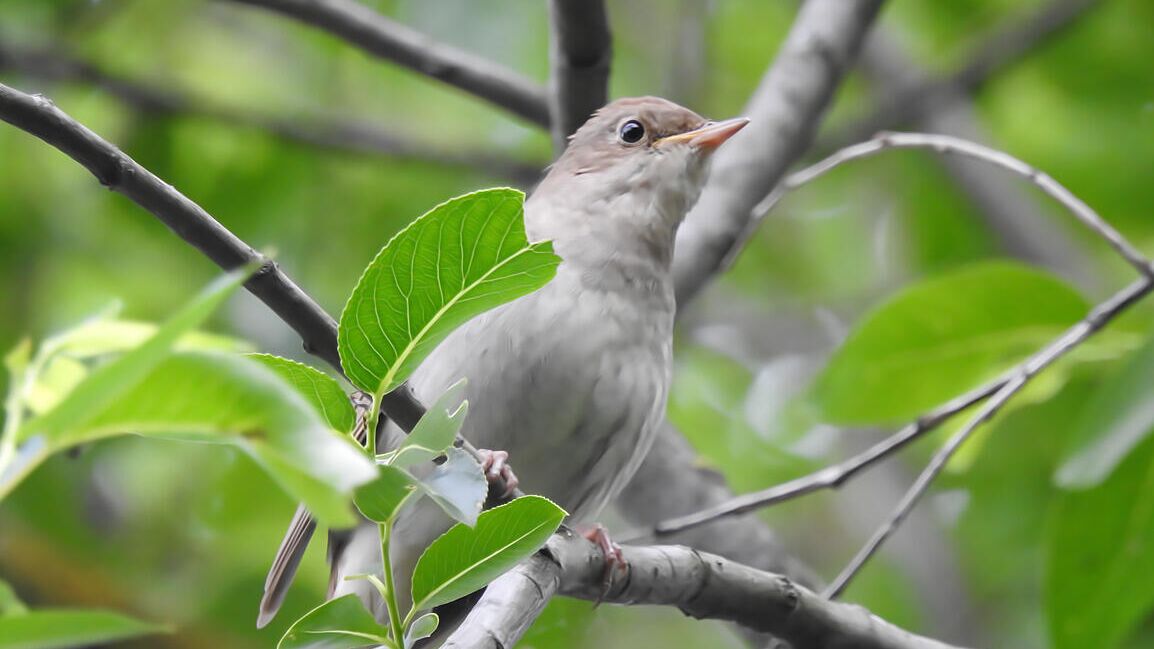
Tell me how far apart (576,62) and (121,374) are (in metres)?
3.30

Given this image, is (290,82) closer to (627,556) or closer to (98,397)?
(627,556)

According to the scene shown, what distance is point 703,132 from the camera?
4422 millimetres

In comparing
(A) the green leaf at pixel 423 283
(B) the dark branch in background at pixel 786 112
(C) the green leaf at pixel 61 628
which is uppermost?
(B) the dark branch in background at pixel 786 112

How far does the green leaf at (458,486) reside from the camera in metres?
1.82

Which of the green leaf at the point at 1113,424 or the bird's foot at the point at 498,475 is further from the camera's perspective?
the green leaf at the point at 1113,424

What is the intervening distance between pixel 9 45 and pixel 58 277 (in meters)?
1.13

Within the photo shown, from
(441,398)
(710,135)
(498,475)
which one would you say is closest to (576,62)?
(710,135)

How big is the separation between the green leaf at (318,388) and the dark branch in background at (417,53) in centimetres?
300

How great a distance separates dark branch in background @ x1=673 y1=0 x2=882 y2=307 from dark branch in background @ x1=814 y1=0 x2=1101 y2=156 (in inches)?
63.8

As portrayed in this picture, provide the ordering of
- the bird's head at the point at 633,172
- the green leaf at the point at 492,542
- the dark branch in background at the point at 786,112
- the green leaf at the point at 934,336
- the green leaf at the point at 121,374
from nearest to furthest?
the green leaf at the point at 121,374 < the green leaf at the point at 492,542 < the green leaf at the point at 934,336 < the bird's head at the point at 633,172 < the dark branch in background at the point at 786,112

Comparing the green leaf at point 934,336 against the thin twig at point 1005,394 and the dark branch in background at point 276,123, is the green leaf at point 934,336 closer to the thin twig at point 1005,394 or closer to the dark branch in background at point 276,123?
the thin twig at point 1005,394

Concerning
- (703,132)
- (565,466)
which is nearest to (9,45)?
(703,132)

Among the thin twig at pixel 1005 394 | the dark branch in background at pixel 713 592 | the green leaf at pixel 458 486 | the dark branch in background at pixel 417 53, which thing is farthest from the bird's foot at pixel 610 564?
the dark branch in background at pixel 417 53

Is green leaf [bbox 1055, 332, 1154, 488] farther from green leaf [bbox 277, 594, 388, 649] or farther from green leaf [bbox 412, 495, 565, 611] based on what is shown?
green leaf [bbox 277, 594, 388, 649]
